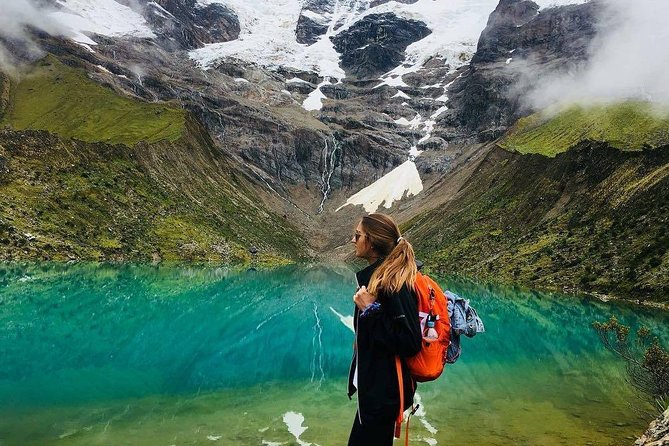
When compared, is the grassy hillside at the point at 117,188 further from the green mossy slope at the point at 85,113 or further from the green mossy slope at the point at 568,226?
the green mossy slope at the point at 568,226

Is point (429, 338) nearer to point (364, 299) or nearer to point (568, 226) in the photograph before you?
point (364, 299)

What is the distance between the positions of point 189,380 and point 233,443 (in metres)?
8.69

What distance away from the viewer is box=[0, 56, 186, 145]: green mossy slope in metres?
156

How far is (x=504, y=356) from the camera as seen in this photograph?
31.5 meters

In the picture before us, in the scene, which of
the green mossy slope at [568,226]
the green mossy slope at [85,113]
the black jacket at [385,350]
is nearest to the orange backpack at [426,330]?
the black jacket at [385,350]

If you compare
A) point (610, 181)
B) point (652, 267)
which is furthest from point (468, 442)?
point (610, 181)

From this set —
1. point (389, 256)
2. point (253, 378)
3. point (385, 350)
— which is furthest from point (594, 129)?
point (385, 350)

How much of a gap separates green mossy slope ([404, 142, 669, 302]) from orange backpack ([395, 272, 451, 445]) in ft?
205

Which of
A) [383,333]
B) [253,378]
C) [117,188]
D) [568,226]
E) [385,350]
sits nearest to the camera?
[383,333]

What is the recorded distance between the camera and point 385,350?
616cm

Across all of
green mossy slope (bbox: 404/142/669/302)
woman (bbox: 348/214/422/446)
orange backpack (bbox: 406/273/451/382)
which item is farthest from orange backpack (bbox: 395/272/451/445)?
green mossy slope (bbox: 404/142/669/302)

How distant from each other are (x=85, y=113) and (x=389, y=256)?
185 metres

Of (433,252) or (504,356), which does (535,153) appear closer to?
(433,252)

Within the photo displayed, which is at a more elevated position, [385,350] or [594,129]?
[594,129]
